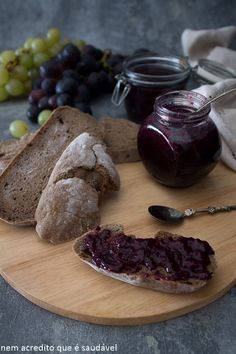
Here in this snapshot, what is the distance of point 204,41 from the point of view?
9.45ft

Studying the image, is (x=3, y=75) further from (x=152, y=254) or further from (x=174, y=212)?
(x=152, y=254)

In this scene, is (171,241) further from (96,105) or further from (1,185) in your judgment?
(96,105)

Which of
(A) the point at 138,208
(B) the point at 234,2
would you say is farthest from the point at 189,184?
(B) the point at 234,2

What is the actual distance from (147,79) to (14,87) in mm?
843

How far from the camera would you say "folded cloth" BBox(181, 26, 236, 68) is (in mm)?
2863

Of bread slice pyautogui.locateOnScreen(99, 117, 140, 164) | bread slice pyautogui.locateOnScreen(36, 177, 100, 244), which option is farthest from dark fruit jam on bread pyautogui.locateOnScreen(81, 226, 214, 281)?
bread slice pyautogui.locateOnScreen(99, 117, 140, 164)

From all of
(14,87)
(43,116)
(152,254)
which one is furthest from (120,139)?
(14,87)

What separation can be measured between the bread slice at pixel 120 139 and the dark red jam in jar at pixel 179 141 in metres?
0.14

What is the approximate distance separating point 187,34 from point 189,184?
1.32 m

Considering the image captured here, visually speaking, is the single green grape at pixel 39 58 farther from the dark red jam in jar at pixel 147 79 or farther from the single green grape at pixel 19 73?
the dark red jam in jar at pixel 147 79

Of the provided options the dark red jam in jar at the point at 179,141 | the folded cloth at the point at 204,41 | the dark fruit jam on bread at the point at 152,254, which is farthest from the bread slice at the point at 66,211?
the folded cloth at the point at 204,41

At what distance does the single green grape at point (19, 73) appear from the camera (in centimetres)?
269

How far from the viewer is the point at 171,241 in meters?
1.53

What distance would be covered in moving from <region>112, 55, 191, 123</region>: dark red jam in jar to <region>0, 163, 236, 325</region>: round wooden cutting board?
1.89 ft
